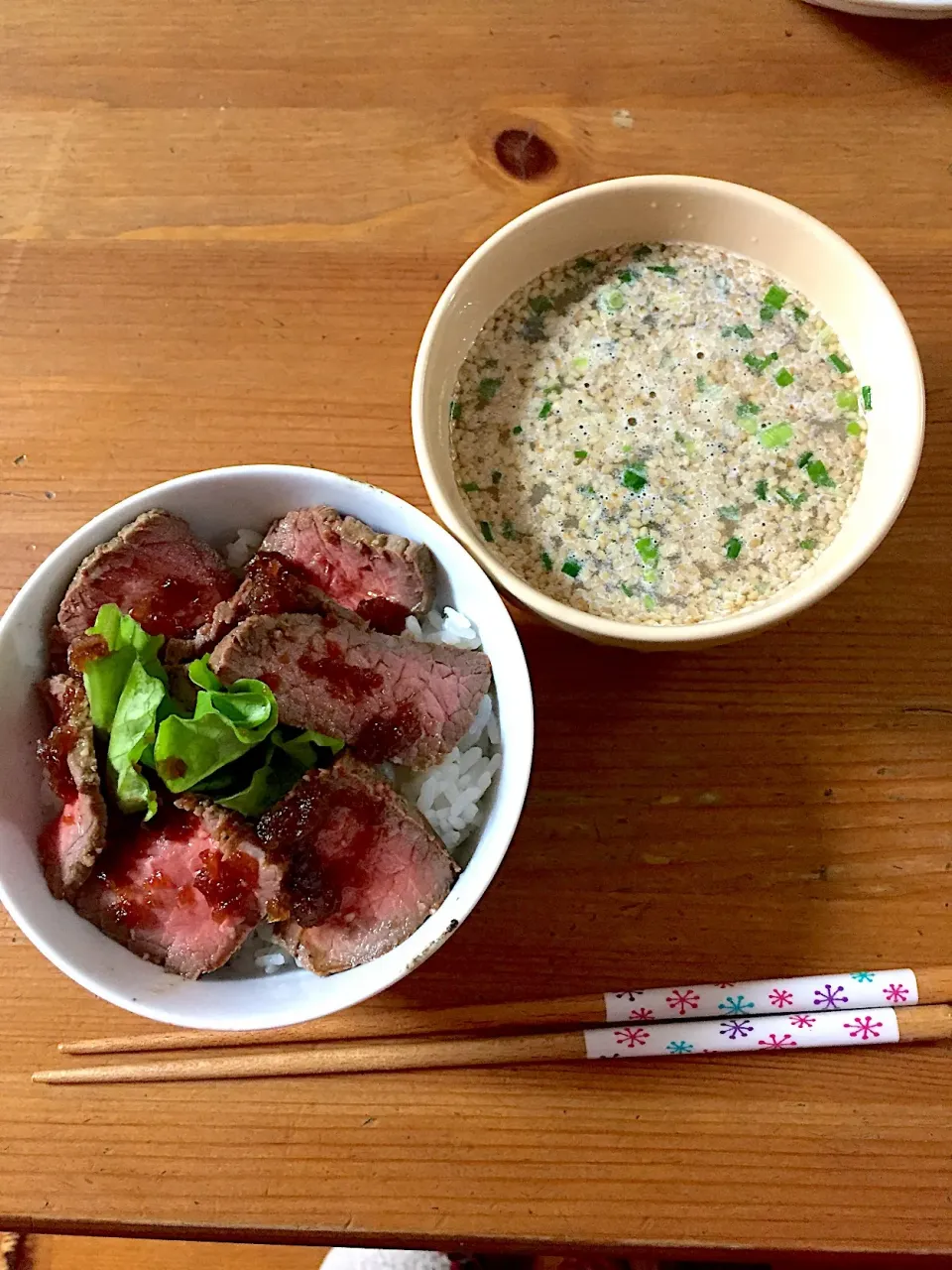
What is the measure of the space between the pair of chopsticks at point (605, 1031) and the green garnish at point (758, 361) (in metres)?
0.68

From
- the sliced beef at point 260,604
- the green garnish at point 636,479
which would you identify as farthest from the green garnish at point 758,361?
the sliced beef at point 260,604

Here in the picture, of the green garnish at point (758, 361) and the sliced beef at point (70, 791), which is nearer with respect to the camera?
the sliced beef at point (70, 791)

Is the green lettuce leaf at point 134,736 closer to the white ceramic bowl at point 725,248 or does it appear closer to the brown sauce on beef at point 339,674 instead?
the brown sauce on beef at point 339,674

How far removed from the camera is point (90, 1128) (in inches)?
43.6

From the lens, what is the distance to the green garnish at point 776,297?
1.19 meters

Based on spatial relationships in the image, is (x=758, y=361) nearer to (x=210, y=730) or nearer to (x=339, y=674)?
(x=339, y=674)

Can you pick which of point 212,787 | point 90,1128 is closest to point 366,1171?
→ point 90,1128

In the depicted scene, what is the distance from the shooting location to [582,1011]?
3.62 feet

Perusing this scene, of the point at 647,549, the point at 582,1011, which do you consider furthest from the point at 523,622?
the point at 582,1011

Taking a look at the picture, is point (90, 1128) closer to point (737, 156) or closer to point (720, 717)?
point (720, 717)

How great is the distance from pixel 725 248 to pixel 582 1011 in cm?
88

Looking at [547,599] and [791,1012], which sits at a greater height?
[547,599]

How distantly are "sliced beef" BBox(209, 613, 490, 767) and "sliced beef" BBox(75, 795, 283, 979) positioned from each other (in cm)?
13

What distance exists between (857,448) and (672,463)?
207 millimetres
